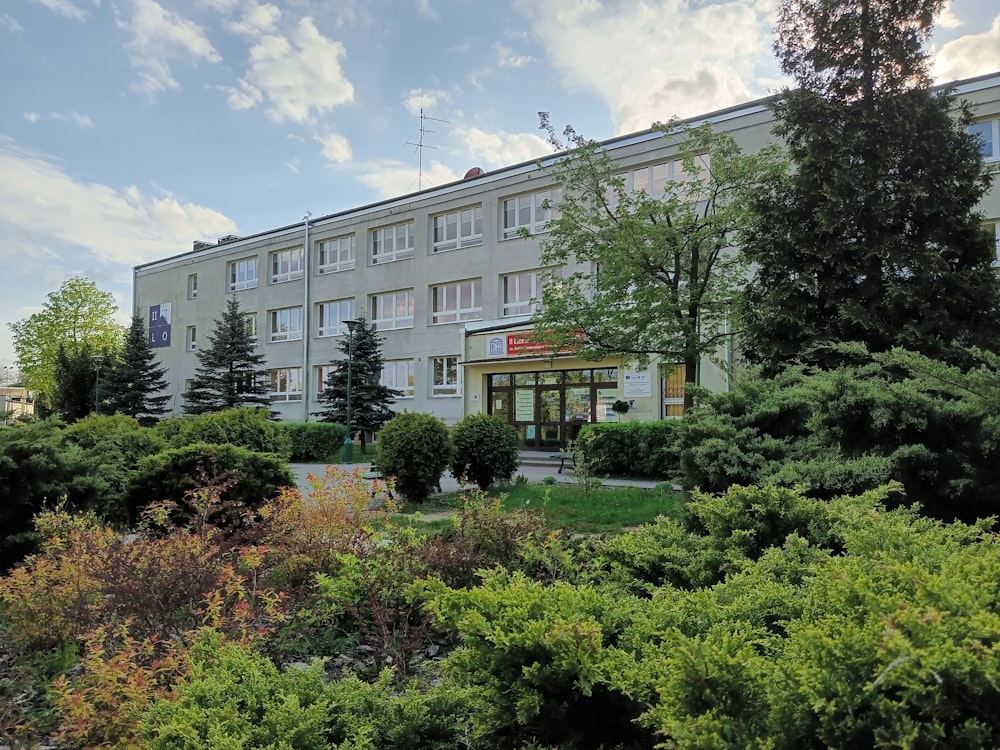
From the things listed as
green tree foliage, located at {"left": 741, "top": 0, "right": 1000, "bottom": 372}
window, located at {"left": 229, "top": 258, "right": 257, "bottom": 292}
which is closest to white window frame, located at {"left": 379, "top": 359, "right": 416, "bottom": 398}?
window, located at {"left": 229, "top": 258, "right": 257, "bottom": 292}

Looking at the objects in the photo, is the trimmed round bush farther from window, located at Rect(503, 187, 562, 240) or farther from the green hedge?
window, located at Rect(503, 187, 562, 240)

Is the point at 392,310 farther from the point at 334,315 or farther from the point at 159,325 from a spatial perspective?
the point at 159,325

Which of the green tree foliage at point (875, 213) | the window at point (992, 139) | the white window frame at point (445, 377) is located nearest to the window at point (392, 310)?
the white window frame at point (445, 377)

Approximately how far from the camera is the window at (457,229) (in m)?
28.9

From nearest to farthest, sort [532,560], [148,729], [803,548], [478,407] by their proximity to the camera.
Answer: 1. [148,729]
2. [803,548]
3. [532,560]
4. [478,407]

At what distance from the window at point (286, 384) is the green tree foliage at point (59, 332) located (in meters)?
16.1

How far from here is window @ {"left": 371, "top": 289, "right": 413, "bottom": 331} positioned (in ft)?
102

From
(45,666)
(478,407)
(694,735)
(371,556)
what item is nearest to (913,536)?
(694,735)

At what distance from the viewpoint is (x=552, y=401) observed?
26031 mm

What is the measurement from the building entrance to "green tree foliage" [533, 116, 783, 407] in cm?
1051

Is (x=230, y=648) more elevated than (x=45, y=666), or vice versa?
(x=230, y=648)

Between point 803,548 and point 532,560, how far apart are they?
1.45m

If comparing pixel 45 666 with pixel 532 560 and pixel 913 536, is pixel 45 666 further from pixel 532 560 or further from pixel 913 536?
pixel 913 536

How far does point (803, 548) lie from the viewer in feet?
9.37
